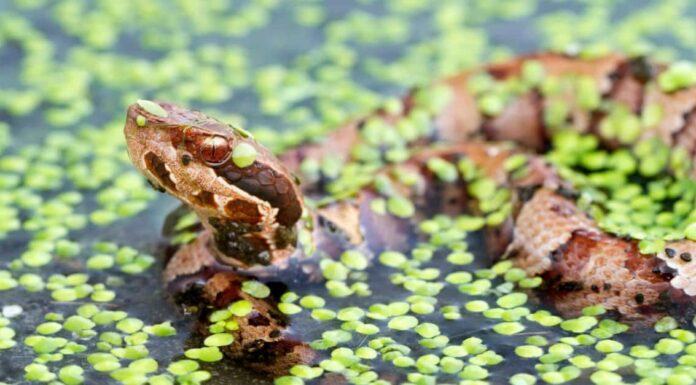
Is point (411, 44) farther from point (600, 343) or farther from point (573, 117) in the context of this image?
point (600, 343)

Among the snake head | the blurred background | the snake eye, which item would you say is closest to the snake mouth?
the snake head

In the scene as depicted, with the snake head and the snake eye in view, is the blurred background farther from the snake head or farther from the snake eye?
the snake eye

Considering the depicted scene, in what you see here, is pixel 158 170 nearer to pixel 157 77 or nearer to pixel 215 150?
pixel 215 150

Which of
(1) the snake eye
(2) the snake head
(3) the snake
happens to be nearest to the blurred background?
(3) the snake

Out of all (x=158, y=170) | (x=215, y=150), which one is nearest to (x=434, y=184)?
(x=215, y=150)

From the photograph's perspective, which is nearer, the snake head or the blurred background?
the snake head

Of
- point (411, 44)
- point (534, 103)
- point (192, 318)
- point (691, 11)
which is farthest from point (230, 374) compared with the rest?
point (691, 11)
